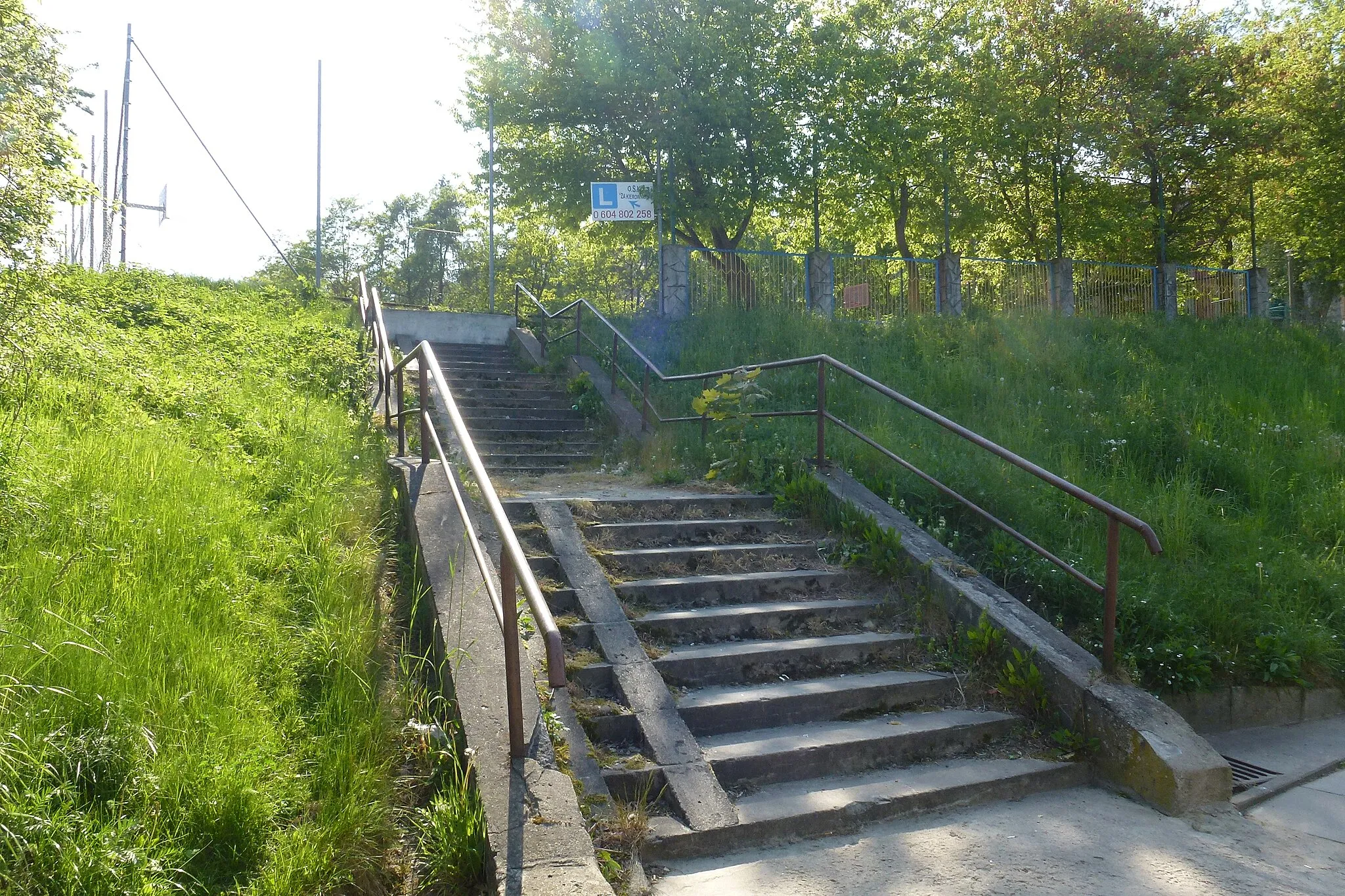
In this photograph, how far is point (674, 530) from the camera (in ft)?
19.5

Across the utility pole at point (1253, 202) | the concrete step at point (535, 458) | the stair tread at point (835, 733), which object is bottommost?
the stair tread at point (835, 733)

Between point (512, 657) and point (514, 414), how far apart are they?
7407 millimetres

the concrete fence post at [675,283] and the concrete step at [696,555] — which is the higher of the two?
the concrete fence post at [675,283]

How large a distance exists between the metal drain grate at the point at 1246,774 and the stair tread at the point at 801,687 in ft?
4.48

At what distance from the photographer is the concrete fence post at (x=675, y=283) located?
1455 centimetres

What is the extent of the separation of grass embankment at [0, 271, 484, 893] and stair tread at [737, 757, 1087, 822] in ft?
4.81

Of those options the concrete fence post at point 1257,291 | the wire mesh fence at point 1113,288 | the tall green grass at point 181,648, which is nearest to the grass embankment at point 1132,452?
the tall green grass at point 181,648

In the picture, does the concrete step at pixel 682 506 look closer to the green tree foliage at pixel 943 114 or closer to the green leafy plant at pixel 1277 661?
the green leafy plant at pixel 1277 661

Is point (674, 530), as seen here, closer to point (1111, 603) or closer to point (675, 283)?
point (1111, 603)

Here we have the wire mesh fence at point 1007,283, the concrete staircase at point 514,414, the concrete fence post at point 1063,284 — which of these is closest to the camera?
the concrete staircase at point 514,414

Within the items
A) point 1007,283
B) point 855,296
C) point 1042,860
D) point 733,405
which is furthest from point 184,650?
point 1007,283

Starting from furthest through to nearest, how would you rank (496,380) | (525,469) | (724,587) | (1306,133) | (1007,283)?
1. (1306,133)
2. (1007,283)
3. (496,380)
4. (525,469)
5. (724,587)

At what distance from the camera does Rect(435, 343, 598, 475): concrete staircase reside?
9.27m

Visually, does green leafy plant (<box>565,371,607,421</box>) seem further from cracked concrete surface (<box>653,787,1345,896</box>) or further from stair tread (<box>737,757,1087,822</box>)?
cracked concrete surface (<box>653,787,1345,896</box>)
